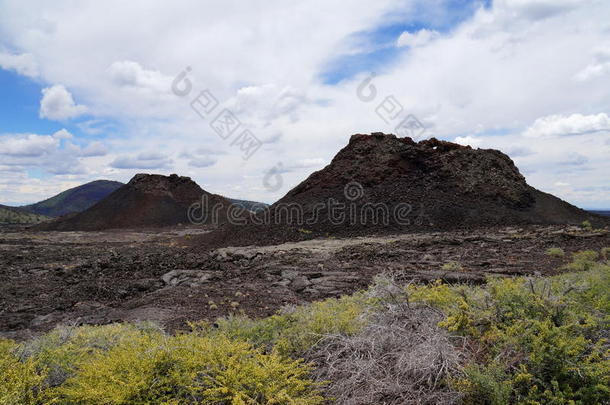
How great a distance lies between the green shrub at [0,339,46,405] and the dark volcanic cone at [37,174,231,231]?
44427 millimetres

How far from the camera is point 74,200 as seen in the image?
13038 cm

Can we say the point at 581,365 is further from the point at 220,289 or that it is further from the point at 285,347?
the point at 220,289

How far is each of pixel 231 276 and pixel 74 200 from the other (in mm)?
138021

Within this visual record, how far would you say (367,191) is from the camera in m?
24.8

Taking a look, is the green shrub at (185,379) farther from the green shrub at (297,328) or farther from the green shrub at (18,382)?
the green shrub at (297,328)

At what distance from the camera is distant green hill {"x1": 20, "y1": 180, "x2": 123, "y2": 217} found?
A: 12248cm

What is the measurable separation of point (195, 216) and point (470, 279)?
1752 inches

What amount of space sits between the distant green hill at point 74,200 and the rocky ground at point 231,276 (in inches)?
4539

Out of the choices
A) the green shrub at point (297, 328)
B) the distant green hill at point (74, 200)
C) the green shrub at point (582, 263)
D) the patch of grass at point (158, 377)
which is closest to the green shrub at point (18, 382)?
the patch of grass at point (158, 377)

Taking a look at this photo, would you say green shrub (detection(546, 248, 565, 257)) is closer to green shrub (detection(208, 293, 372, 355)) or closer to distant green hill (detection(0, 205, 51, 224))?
green shrub (detection(208, 293, 372, 355))

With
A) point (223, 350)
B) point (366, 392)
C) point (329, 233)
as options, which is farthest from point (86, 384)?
point (329, 233)

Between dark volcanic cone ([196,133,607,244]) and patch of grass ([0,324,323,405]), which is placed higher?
dark volcanic cone ([196,133,607,244])

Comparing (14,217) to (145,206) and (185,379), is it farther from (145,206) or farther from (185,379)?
(185,379)

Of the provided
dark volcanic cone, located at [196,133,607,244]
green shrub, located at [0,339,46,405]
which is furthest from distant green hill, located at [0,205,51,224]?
green shrub, located at [0,339,46,405]
